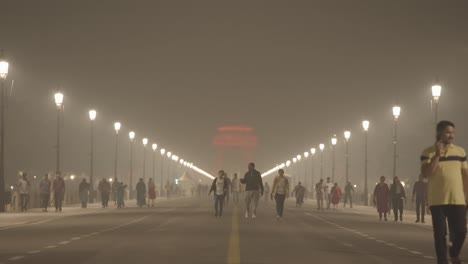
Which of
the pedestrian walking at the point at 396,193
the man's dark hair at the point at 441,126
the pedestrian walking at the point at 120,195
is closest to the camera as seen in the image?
the man's dark hair at the point at 441,126

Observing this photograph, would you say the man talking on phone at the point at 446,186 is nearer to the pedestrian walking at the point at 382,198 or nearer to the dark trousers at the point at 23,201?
the pedestrian walking at the point at 382,198

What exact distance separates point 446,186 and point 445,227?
1.88ft

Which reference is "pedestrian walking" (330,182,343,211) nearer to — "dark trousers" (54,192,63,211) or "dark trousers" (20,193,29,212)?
"dark trousers" (54,192,63,211)

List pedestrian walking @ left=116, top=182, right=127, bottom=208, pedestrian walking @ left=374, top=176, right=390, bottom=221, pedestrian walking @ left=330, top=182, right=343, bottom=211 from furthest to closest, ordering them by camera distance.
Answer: pedestrian walking @ left=330, top=182, right=343, bottom=211
pedestrian walking @ left=116, top=182, right=127, bottom=208
pedestrian walking @ left=374, top=176, right=390, bottom=221

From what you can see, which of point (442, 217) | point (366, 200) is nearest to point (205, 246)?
point (442, 217)

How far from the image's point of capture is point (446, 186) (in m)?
15.4

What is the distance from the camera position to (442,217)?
1546cm

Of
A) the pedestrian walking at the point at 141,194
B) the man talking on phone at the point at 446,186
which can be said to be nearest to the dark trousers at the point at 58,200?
the pedestrian walking at the point at 141,194

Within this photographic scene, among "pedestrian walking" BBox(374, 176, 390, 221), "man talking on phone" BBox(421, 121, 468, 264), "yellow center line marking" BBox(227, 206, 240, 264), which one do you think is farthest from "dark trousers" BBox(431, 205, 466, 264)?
"pedestrian walking" BBox(374, 176, 390, 221)

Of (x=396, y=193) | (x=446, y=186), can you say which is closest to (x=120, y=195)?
(x=396, y=193)

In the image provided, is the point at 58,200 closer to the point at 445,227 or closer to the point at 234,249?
the point at 234,249

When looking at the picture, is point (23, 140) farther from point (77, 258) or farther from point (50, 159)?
point (77, 258)

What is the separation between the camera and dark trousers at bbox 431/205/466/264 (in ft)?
50.0

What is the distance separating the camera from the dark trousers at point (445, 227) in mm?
15242
